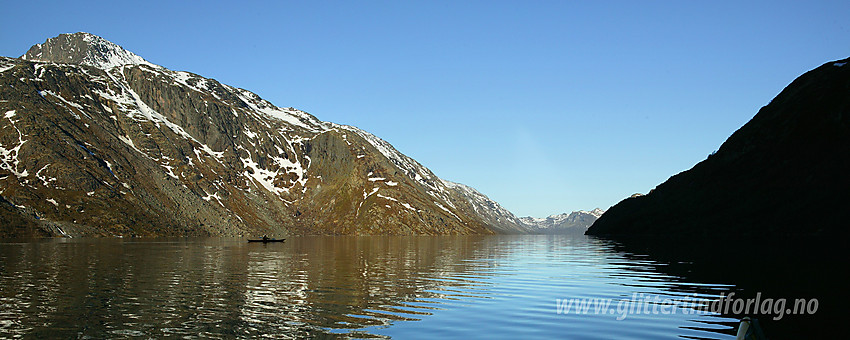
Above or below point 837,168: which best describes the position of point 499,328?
below

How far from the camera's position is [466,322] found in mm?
36281

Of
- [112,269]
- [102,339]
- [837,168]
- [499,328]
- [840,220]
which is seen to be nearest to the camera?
[102,339]

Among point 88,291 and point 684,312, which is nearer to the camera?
point 684,312

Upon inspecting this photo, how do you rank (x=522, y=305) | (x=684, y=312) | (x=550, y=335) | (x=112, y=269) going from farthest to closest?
1. (x=112, y=269)
2. (x=522, y=305)
3. (x=684, y=312)
4. (x=550, y=335)

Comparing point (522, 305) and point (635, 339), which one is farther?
point (522, 305)

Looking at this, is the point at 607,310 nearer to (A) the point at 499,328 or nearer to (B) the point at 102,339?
(A) the point at 499,328

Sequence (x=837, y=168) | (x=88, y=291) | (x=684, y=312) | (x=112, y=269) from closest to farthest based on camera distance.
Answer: (x=684, y=312) → (x=88, y=291) → (x=112, y=269) → (x=837, y=168)

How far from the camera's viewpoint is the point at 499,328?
3416 cm

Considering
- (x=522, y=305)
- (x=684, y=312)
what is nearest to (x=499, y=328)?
(x=522, y=305)

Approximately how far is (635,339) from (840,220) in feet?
504

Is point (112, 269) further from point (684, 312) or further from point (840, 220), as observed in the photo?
point (840, 220)

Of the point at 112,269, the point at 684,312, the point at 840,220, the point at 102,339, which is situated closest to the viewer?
the point at 102,339

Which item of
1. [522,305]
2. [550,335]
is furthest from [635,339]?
[522,305]

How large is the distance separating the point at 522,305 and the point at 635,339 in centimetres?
1377
